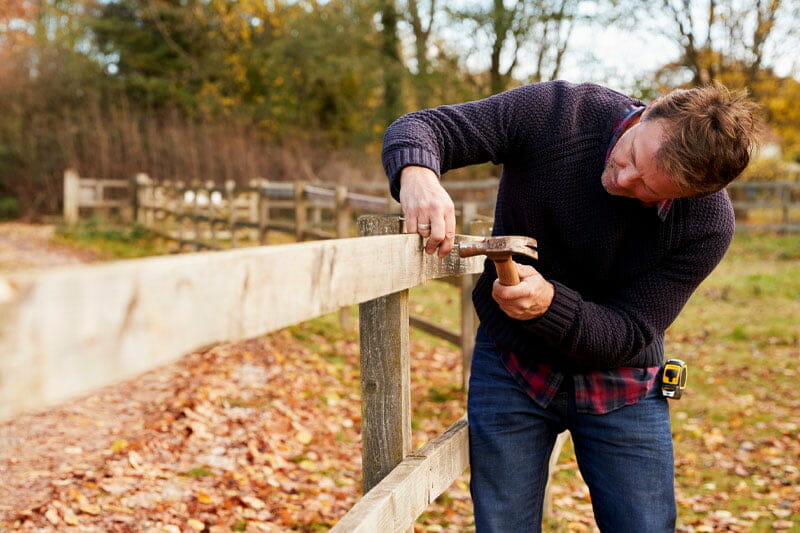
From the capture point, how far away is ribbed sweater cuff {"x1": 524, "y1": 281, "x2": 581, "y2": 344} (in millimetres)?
2189

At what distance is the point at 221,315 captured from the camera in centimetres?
117

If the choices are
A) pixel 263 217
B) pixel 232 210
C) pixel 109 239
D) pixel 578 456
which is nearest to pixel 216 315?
pixel 578 456

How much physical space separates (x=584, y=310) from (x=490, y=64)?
1965cm

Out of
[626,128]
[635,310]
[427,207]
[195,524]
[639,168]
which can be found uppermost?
[626,128]

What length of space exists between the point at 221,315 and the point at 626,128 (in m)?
1.55

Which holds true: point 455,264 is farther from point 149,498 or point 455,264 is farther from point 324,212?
point 324,212

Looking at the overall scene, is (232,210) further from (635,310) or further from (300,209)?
(635,310)

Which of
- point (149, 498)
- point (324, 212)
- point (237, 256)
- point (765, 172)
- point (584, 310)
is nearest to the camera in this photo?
point (237, 256)

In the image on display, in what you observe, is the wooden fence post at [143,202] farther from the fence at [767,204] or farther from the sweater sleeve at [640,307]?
the sweater sleeve at [640,307]

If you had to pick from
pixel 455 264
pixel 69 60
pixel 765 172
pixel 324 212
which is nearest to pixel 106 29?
pixel 69 60

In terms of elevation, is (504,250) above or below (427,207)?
below

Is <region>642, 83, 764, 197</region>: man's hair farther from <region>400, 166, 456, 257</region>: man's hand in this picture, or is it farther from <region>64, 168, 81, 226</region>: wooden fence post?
<region>64, 168, 81, 226</region>: wooden fence post

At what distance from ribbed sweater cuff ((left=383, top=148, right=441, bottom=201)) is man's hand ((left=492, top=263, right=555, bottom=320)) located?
368mm

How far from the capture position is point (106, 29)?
24359mm
